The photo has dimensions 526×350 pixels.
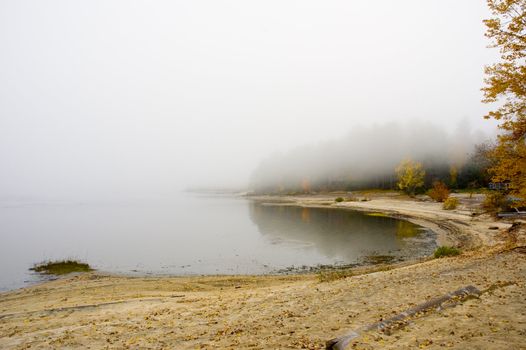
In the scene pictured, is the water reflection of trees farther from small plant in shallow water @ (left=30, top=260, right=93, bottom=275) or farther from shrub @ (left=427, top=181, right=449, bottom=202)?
small plant in shallow water @ (left=30, top=260, right=93, bottom=275)

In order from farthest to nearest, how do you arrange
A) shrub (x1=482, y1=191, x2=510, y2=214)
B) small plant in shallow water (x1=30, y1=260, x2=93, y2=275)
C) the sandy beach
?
shrub (x1=482, y1=191, x2=510, y2=214), small plant in shallow water (x1=30, y1=260, x2=93, y2=275), the sandy beach

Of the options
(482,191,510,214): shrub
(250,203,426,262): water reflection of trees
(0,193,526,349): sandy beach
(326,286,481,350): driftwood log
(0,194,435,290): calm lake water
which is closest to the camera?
(326,286,481,350): driftwood log

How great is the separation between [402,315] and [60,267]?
114ft

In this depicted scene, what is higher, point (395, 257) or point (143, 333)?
point (143, 333)

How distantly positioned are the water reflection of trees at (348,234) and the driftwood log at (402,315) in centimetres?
2115

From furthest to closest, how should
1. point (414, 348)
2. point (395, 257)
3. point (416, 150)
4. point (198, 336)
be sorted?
point (416, 150) → point (395, 257) → point (198, 336) → point (414, 348)

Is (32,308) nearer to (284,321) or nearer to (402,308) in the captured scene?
(284,321)

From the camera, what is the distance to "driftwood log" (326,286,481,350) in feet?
27.9

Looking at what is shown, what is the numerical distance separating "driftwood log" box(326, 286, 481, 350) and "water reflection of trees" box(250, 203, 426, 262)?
69.4ft

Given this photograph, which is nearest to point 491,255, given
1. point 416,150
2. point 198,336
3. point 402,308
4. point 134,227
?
point 402,308

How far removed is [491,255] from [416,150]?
112 meters

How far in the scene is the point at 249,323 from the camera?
11641 mm

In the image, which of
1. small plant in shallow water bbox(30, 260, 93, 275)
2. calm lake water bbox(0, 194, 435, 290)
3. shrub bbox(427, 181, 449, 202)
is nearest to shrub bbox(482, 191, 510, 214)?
calm lake water bbox(0, 194, 435, 290)

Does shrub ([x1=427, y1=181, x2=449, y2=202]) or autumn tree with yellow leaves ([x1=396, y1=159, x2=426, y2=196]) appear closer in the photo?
shrub ([x1=427, y1=181, x2=449, y2=202])
